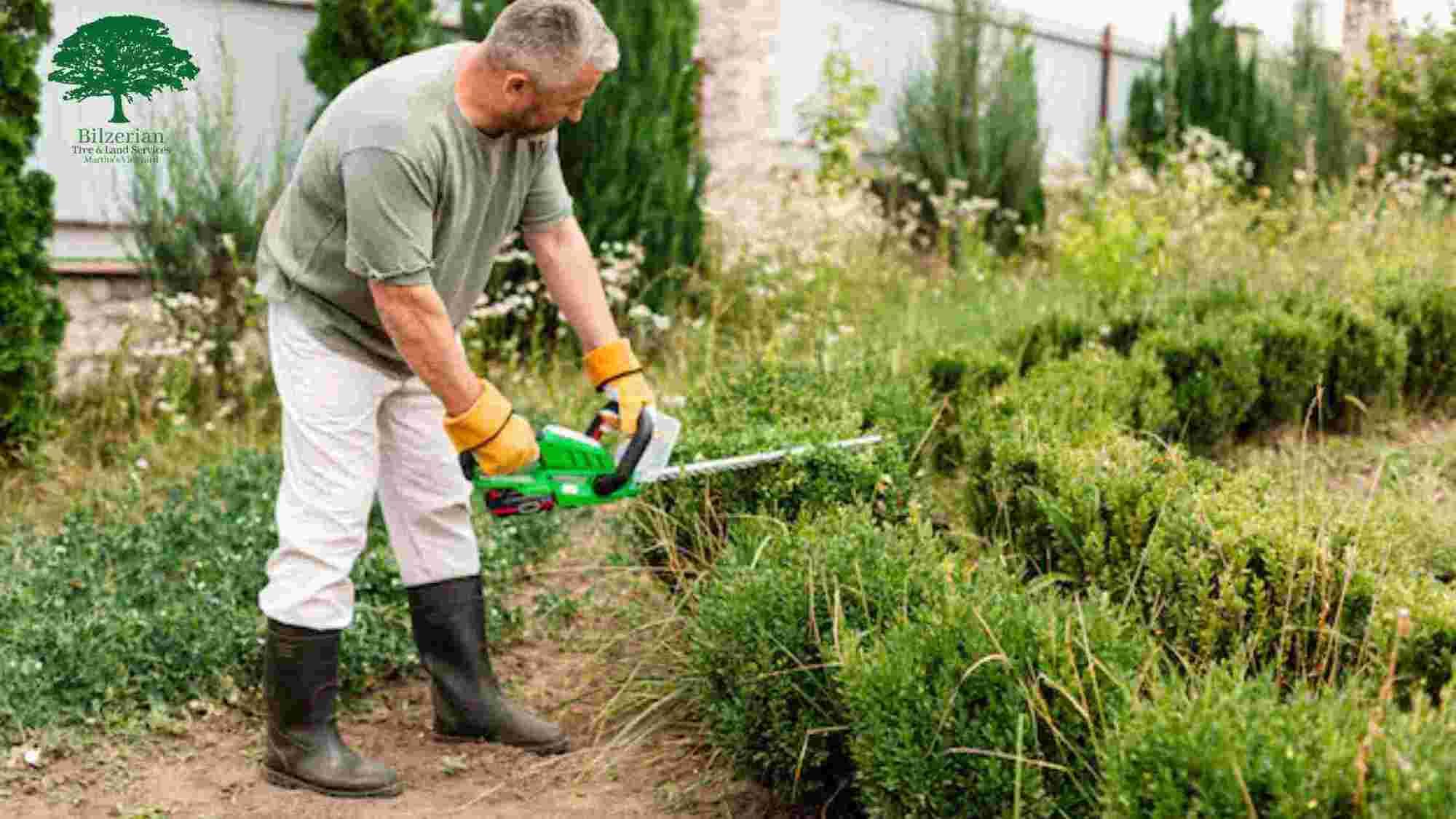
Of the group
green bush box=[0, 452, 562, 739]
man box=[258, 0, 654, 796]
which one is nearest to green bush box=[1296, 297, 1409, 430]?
green bush box=[0, 452, 562, 739]

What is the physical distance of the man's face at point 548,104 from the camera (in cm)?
331

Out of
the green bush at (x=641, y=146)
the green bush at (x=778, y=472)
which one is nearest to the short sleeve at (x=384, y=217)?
the green bush at (x=778, y=472)

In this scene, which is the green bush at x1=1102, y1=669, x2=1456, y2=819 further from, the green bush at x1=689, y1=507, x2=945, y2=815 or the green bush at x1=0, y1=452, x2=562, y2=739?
the green bush at x1=0, y1=452, x2=562, y2=739

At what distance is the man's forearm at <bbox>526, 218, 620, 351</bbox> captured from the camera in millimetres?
3914

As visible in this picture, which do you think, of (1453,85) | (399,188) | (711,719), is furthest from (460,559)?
(1453,85)

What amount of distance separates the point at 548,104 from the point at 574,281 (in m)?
0.66

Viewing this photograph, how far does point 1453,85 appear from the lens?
12359 mm

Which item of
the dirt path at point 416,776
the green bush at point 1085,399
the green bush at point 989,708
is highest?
the green bush at point 1085,399

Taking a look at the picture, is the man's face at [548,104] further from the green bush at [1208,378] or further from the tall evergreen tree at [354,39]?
the tall evergreen tree at [354,39]

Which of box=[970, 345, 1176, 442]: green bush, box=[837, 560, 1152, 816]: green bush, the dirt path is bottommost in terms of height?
the dirt path

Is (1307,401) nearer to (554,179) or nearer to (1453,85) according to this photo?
(554,179)

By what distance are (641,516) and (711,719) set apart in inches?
36.9

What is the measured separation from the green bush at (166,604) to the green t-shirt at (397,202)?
108 cm

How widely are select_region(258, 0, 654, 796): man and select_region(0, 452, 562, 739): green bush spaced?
0.54 meters
